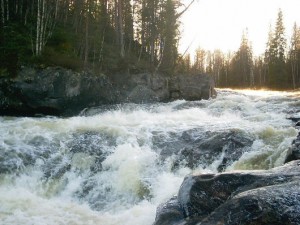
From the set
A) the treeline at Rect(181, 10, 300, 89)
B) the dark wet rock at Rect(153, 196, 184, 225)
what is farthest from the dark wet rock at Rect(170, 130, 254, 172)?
the treeline at Rect(181, 10, 300, 89)

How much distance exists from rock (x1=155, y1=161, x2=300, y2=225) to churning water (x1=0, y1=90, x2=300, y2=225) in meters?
2.11

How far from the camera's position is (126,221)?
6949 millimetres

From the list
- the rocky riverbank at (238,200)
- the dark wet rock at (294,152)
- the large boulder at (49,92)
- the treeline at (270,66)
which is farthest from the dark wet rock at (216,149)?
the treeline at (270,66)

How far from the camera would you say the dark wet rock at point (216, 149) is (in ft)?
31.0

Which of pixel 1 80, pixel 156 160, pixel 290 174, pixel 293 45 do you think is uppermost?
pixel 293 45

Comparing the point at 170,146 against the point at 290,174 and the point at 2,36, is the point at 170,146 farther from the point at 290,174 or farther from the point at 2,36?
the point at 2,36

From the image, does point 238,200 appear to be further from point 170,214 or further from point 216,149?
point 216,149

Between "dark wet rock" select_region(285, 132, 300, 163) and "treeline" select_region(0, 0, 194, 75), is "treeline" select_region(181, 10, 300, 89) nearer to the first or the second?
"treeline" select_region(0, 0, 194, 75)

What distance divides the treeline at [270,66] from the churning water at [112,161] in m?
25.1

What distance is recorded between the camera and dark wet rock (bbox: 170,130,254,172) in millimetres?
9461

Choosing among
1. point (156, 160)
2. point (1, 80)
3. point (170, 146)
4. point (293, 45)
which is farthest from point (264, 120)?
point (293, 45)

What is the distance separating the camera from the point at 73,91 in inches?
653

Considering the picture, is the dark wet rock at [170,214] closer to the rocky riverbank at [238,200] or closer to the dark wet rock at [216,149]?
the rocky riverbank at [238,200]

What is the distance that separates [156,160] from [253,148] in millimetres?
2665
